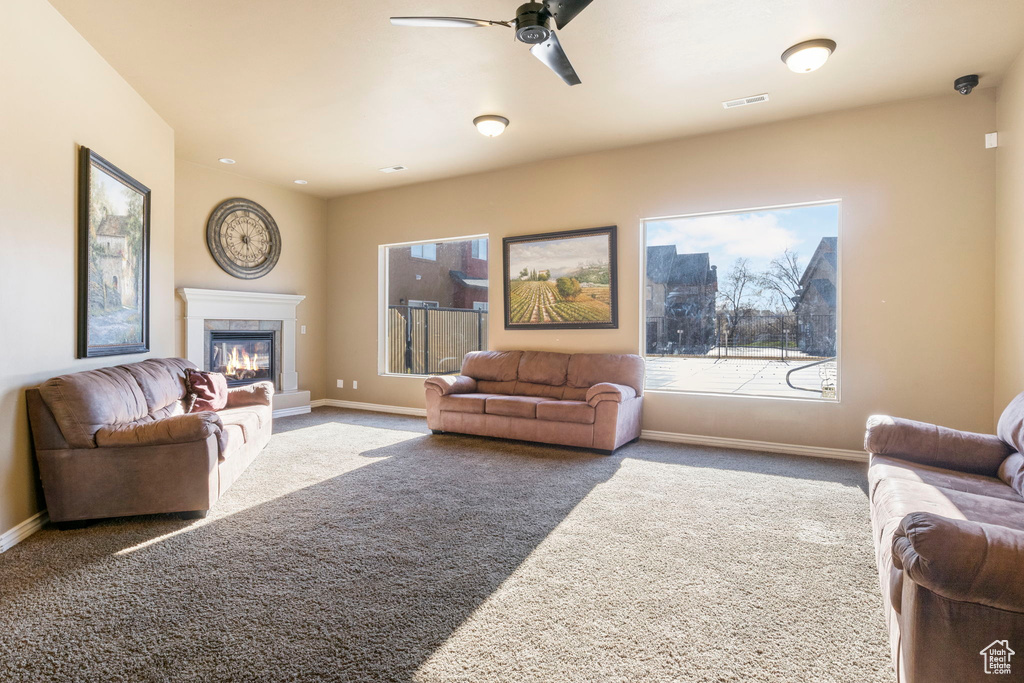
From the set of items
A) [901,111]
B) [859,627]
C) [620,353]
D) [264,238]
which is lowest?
[859,627]

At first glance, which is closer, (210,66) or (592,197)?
(210,66)

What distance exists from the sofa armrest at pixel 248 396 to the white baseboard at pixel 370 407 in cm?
230

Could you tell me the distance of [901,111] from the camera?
4.22 m

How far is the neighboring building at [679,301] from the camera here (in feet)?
17.0

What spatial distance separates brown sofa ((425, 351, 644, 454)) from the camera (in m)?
4.64

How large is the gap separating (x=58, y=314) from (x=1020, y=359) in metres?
6.12

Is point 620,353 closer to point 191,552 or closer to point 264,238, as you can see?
point 191,552

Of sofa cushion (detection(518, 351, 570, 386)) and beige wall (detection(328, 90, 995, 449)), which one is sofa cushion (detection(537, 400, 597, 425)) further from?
beige wall (detection(328, 90, 995, 449))

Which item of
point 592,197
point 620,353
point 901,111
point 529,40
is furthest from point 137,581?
point 901,111

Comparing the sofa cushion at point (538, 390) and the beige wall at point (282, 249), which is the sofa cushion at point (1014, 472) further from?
the beige wall at point (282, 249)

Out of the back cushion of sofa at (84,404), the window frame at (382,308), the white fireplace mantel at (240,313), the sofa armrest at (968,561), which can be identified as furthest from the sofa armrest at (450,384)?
the sofa armrest at (968,561)

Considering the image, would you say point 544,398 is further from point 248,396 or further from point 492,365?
point 248,396

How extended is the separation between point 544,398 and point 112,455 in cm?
350

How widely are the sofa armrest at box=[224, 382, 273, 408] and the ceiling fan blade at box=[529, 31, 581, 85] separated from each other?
3.62 m
